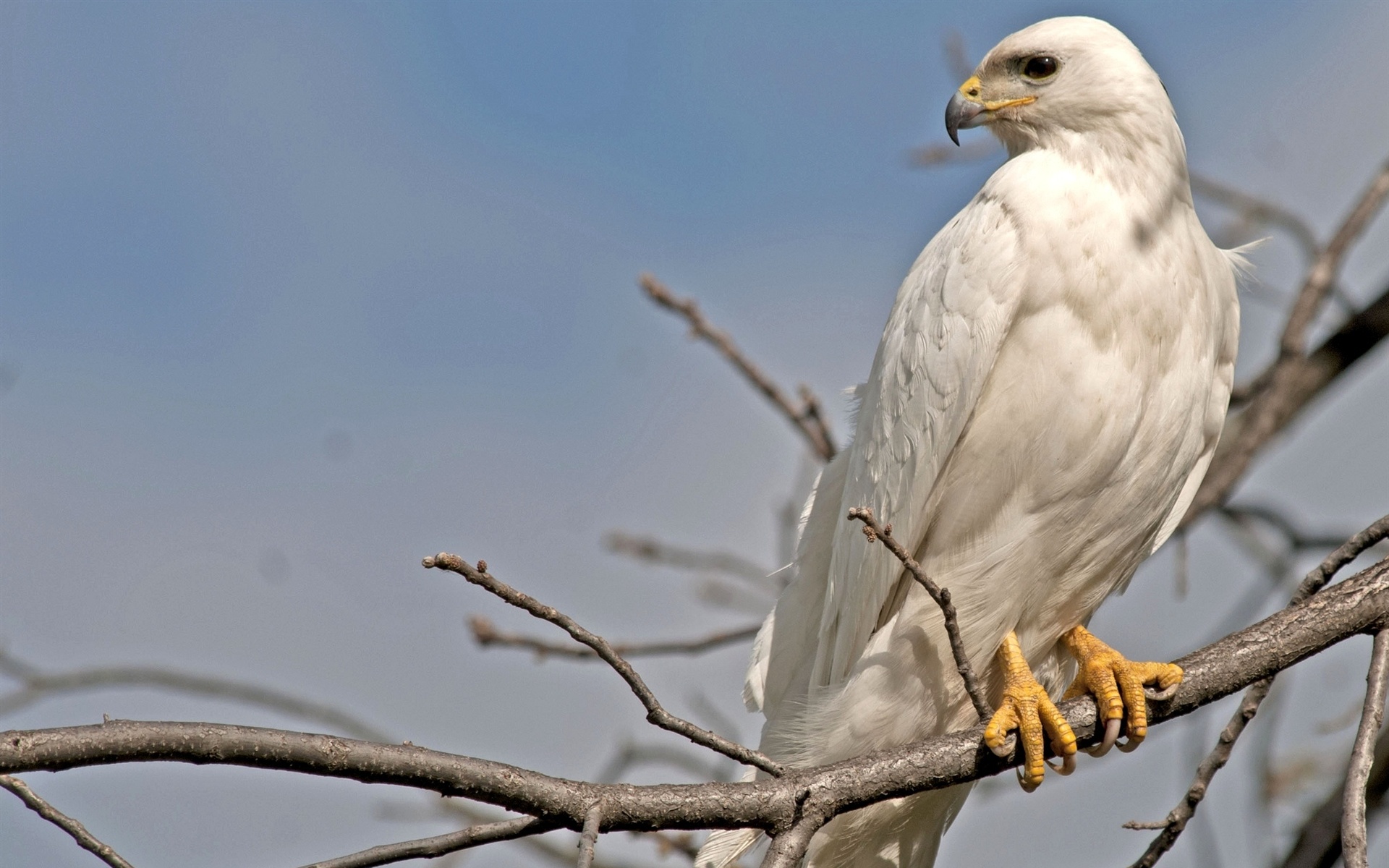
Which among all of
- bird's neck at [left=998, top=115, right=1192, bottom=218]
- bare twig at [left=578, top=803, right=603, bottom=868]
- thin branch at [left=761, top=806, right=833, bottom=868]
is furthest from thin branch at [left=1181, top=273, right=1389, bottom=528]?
bare twig at [left=578, top=803, right=603, bottom=868]

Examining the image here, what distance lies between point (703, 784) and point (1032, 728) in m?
0.99

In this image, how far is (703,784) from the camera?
270 cm

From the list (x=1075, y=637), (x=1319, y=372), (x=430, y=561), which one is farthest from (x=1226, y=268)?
(x=430, y=561)

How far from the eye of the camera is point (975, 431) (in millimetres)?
3639

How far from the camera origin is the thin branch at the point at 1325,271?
518cm

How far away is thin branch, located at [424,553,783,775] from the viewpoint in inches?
85.4

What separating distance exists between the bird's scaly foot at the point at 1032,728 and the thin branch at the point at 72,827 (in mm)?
1952

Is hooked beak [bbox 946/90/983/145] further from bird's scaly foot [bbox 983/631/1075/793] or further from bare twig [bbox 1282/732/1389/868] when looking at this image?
bare twig [bbox 1282/732/1389/868]

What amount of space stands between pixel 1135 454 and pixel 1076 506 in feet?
0.73

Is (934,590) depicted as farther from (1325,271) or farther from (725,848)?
(1325,271)

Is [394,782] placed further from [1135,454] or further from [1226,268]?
[1226,268]

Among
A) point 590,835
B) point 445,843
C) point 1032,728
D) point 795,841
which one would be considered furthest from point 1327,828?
point 445,843

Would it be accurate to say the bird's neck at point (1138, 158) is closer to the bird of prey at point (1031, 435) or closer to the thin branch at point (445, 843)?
the bird of prey at point (1031, 435)

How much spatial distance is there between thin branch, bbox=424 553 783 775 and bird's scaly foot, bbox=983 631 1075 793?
0.77 metres
